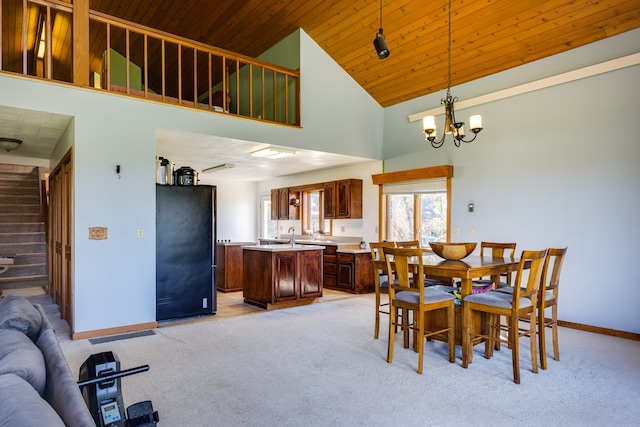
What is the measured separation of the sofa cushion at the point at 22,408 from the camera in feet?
2.87

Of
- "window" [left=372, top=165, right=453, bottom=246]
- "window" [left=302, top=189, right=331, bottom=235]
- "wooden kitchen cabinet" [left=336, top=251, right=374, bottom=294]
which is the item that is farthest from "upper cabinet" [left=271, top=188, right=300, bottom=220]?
"window" [left=372, top=165, right=453, bottom=246]

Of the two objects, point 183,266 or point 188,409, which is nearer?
point 188,409

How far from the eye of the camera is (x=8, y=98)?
375cm

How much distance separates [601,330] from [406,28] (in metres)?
4.42

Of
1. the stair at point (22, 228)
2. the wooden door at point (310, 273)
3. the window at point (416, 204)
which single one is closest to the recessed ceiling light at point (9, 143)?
the stair at point (22, 228)

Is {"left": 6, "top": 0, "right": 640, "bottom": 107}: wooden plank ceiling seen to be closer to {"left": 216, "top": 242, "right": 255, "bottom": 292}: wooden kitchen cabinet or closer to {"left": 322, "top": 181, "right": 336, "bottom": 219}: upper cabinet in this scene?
{"left": 322, "top": 181, "right": 336, "bottom": 219}: upper cabinet

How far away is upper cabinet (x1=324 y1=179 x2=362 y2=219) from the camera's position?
7.41m

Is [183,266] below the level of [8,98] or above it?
below

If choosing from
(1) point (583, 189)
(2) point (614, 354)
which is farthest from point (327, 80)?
(2) point (614, 354)

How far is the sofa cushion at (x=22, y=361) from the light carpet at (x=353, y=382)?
1232mm

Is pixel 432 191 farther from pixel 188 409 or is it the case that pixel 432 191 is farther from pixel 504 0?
pixel 188 409

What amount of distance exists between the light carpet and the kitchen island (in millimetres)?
1150

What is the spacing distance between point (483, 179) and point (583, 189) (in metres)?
1.24

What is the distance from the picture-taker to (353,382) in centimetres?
299
